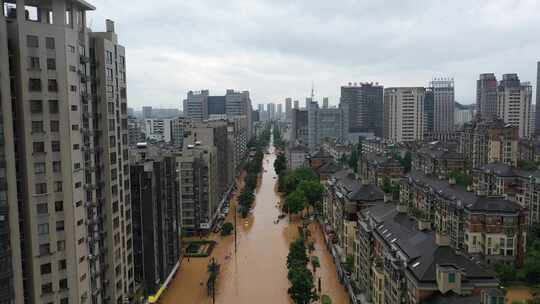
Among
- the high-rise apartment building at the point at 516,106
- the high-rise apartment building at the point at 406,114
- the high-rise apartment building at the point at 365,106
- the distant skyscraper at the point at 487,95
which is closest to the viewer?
the high-rise apartment building at the point at 516,106

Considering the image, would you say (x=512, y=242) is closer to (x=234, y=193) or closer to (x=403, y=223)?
(x=403, y=223)

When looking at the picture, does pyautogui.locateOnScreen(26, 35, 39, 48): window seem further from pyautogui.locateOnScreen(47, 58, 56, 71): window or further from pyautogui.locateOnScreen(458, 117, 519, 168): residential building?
pyautogui.locateOnScreen(458, 117, 519, 168): residential building

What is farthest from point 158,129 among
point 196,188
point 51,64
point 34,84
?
point 34,84

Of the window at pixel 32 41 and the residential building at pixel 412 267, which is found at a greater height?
the window at pixel 32 41

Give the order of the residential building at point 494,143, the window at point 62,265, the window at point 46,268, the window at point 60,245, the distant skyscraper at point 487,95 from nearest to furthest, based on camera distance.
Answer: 1. the window at point 46,268
2. the window at point 60,245
3. the window at point 62,265
4. the residential building at point 494,143
5. the distant skyscraper at point 487,95

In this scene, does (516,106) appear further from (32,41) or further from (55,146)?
(32,41)

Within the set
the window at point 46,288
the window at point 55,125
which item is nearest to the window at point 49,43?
the window at point 55,125

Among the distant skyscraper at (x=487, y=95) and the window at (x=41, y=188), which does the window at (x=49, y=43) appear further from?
the distant skyscraper at (x=487, y=95)
